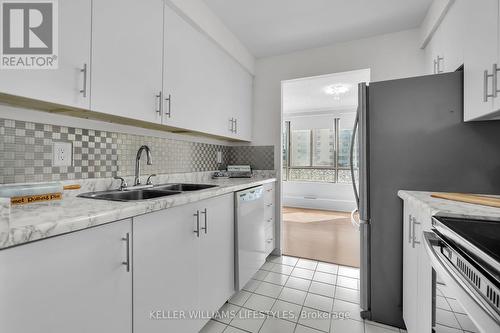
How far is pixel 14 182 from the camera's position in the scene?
3.48ft

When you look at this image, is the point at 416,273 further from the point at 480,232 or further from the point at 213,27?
the point at 213,27

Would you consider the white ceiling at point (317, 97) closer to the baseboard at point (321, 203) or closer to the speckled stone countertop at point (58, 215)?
the baseboard at point (321, 203)

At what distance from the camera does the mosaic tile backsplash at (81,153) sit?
106 cm

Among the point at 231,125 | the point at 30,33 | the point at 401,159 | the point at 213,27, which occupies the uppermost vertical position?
the point at 213,27

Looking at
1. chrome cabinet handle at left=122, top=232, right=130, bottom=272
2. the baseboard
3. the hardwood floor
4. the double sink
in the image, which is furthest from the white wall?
the baseboard

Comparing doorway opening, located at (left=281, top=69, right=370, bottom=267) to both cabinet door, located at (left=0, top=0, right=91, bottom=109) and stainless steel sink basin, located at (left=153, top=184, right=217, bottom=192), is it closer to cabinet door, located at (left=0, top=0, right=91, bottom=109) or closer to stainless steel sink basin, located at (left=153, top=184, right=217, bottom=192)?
stainless steel sink basin, located at (left=153, top=184, right=217, bottom=192)

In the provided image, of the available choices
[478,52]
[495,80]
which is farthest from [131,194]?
[478,52]

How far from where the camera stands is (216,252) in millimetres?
1572

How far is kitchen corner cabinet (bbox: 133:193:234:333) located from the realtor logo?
0.80 m

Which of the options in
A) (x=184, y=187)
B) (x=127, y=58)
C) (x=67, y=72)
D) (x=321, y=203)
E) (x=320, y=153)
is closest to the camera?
(x=67, y=72)

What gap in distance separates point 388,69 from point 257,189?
1825 millimetres

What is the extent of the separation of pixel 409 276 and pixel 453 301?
2.33 feet

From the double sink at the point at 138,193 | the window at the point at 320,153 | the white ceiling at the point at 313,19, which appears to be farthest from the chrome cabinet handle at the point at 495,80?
the window at the point at 320,153

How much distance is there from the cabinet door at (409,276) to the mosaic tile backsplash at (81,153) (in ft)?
6.04
